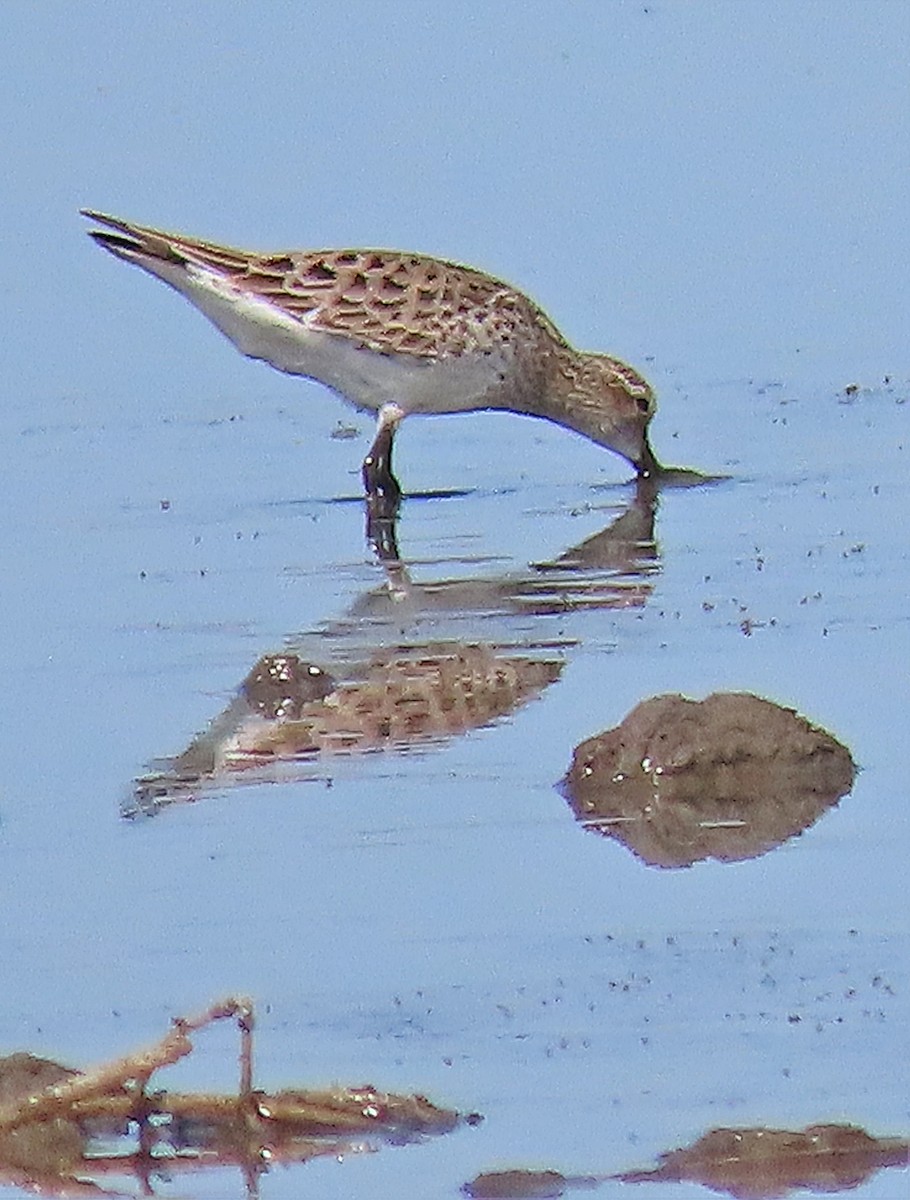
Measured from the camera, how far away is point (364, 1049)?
707 cm

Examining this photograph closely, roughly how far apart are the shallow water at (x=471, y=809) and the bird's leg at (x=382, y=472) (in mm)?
209

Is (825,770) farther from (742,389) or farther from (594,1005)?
(742,389)

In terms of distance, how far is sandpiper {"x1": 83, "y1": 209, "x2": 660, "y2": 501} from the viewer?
13.1 meters

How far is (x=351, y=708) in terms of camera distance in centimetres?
965

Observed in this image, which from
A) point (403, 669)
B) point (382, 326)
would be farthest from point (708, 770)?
point (382, 326)

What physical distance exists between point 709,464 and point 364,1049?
639 cm

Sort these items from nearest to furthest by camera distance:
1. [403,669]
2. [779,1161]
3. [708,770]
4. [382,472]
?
[779,1161]
[708,770]
[403,669]
[382,472]

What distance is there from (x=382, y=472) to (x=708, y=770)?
4376 mm

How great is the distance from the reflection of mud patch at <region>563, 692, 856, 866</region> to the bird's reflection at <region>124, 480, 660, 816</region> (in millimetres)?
765

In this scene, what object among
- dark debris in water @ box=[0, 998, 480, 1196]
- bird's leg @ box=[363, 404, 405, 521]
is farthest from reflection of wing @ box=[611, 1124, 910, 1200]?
bird's leg @ box=[363, 404, 405, 521]

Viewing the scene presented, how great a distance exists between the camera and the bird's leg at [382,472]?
1276 cm

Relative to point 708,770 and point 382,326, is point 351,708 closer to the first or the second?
point 708,770

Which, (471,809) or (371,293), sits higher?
(371,293)

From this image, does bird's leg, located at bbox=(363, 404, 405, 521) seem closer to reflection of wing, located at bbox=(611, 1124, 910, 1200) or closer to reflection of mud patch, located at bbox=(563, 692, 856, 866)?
reflection of mud patch, located at bbox=(563, 692, 856, 866)
